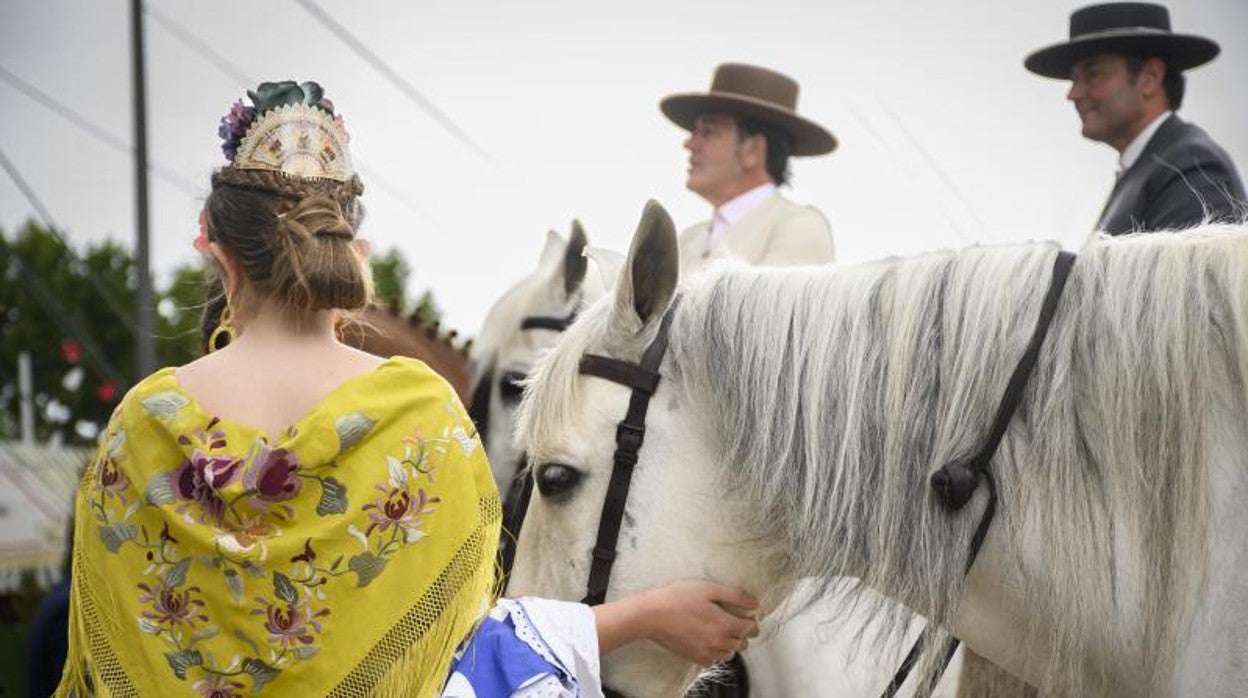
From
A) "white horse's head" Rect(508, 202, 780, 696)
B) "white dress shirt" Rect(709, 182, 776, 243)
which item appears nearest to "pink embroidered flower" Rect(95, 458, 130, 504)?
"white horse's head" Rect(508, 202, 780, 696)

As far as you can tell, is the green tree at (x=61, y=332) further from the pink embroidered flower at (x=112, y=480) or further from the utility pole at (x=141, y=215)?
the pink embroidered flower at (x=112, y=480)

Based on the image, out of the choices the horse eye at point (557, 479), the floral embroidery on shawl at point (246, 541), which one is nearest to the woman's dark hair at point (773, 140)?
the horse eye at point (557, 479)

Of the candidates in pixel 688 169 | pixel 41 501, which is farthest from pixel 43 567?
pixel 688 169

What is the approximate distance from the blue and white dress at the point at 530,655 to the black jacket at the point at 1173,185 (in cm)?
213

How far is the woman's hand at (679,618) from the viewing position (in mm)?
2252

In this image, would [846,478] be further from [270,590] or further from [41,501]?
[41,501]

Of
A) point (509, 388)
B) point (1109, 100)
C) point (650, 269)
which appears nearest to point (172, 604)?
point (650, 269)

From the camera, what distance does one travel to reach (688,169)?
5207 mm

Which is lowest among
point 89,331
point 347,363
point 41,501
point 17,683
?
point 89,331

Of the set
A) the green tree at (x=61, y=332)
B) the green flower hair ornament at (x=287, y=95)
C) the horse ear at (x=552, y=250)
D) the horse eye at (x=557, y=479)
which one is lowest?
the green tree at (x=61, y=332)

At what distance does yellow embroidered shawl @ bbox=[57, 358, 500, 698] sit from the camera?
6.24ft

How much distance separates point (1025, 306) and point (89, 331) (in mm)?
40446

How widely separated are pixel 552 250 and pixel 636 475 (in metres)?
2.96

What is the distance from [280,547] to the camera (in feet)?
6.21
